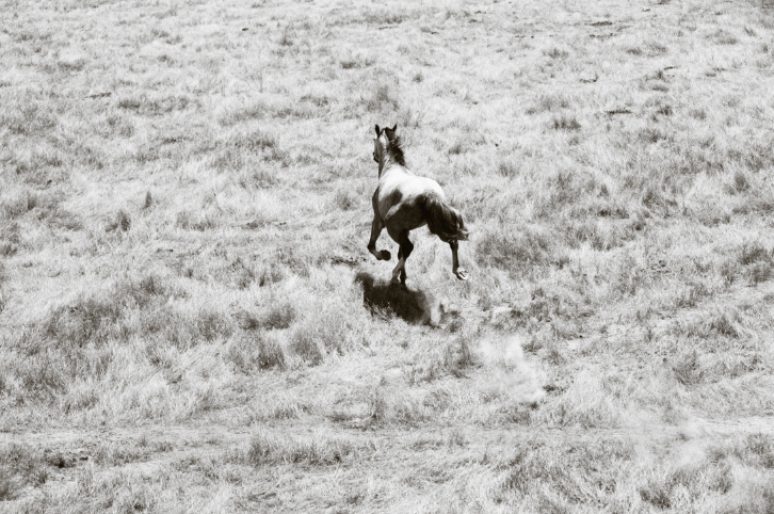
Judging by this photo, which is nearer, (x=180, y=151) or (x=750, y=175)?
(x=750, y=175)

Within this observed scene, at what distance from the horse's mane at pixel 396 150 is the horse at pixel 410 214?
367 millimetres

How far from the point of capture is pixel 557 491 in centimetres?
528

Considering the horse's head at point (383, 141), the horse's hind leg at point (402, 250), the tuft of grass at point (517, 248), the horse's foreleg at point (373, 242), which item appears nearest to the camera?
the horse's hind leg at point (402, 250)

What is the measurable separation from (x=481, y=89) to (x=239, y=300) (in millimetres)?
9481

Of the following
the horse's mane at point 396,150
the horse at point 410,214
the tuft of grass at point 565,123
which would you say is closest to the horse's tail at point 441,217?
the horse at point 410,214

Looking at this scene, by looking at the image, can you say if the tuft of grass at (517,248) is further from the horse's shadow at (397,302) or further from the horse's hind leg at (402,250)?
the horse's hind leg at (402,250)

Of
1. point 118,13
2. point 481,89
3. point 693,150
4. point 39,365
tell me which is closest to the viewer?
point 39,365

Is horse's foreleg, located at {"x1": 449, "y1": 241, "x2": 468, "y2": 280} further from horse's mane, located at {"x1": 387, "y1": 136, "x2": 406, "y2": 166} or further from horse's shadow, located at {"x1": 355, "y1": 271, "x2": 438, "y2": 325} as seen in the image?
horse's mane, located at {"x1": 387, "y1": 136, "x2": 406, "y2": 166}

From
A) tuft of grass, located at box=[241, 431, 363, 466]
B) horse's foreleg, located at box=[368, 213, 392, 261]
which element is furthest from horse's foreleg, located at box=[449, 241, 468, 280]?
tuft of grass, located at box=[241, 431, 363, 466]

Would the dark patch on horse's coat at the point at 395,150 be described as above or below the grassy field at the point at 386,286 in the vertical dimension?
above

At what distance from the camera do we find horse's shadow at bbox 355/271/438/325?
26.6 ft

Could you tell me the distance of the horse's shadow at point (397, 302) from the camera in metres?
8.09

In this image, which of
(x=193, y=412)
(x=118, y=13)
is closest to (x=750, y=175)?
(x=193, y=412)

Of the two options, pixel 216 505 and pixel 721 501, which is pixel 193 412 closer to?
pixel 216 505
